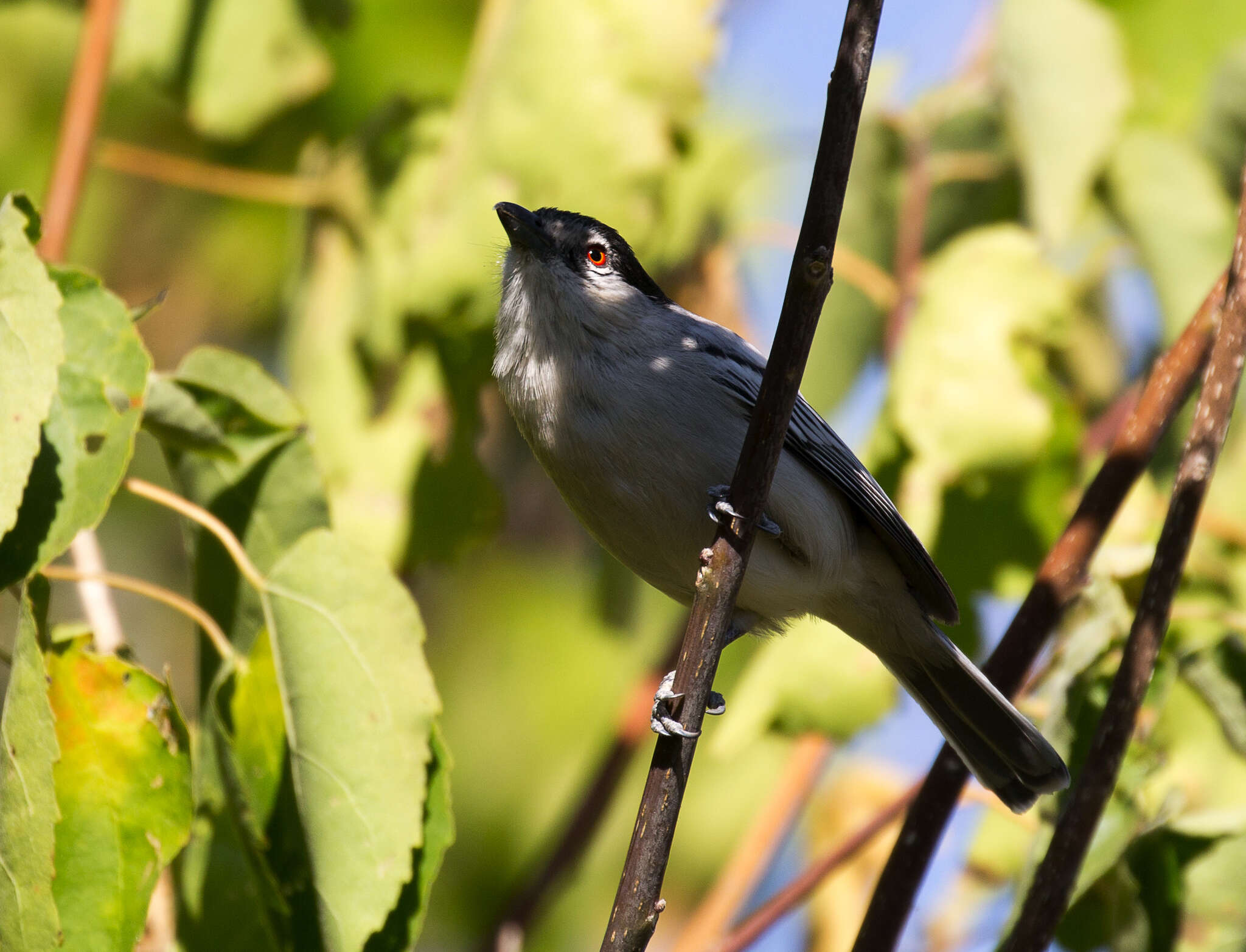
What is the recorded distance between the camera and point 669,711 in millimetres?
2359

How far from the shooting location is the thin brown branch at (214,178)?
12.2 ft

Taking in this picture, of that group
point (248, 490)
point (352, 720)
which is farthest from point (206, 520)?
point (352, 720)

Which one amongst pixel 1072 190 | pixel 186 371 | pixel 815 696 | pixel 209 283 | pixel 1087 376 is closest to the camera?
→ pixel 186 371

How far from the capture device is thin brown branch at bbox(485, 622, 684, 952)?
3.68 meters

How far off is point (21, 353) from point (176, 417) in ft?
1.49

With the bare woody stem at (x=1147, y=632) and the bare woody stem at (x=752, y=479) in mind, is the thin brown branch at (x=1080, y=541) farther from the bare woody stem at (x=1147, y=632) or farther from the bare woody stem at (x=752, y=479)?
the bare woody stem at (x=752, y=479)

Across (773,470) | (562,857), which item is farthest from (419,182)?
(562,857)

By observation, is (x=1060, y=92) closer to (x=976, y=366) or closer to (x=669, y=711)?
(x=976, y=366)

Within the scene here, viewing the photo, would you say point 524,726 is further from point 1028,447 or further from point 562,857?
point 1028,447

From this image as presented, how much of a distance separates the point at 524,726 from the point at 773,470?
9.33 feet

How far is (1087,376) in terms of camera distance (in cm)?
450

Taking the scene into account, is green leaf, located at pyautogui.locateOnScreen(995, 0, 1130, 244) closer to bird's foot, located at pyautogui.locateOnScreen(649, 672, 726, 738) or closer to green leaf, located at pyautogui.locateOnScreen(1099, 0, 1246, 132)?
green leaf, located at pyautogui.locateOnScreen(1099, 0, 1246, 132)

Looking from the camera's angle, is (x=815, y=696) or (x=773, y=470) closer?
(x=773, y=470)

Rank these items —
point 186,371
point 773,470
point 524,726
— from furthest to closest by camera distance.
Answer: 1. point 524,726
2. point 186,371
3. point 773,470
